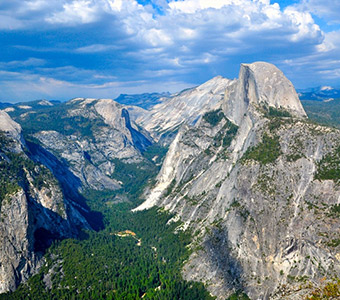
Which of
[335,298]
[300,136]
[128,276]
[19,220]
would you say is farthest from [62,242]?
[335,298]

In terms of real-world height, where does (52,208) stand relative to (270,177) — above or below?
below

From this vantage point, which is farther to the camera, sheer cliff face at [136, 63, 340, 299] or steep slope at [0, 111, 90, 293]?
steep slope at [0, 111, 90, 293]

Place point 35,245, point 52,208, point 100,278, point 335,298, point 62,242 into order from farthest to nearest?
point 52,208 < point 62,242 < point 35,245 < point 100,278 < point 335,298

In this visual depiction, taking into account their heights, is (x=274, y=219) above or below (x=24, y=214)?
below

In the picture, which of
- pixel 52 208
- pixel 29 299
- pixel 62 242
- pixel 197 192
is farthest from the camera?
pixel 197 192

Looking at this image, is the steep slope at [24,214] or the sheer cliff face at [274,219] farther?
the steep slope at [24,214]

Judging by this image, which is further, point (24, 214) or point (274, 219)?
point (24, 214)

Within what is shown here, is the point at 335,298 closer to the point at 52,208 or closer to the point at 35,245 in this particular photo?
the point at 35,245

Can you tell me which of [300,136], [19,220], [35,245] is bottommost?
[35,245]
